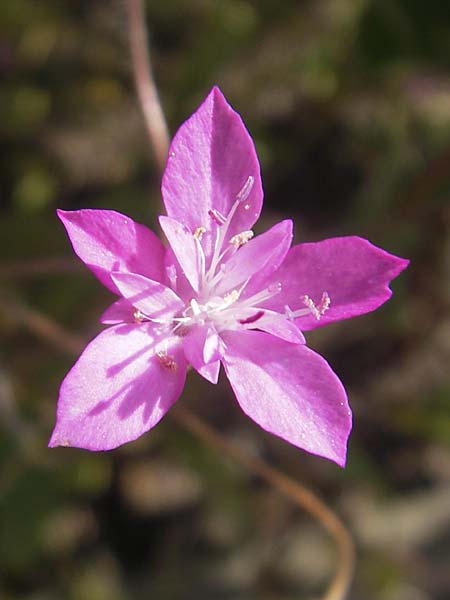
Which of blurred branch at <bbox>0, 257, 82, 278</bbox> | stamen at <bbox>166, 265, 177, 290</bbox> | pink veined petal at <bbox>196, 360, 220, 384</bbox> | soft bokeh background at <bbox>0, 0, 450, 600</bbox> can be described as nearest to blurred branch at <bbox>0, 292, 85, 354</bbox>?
blurred branch at <bbox>0, 257, 82, 278</bbox>

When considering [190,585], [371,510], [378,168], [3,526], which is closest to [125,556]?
[190,585]

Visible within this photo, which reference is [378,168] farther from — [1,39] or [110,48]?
[1,39]

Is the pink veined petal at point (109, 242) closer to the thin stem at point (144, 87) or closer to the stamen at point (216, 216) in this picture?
the stamen at point (216, 216)

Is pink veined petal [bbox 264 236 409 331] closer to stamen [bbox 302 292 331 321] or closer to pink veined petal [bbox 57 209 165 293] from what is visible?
stamen [bbox 302 292 331 321]

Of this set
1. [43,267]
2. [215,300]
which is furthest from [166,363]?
[43,267]

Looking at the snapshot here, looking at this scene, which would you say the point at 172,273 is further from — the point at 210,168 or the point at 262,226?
the point at 262,226
